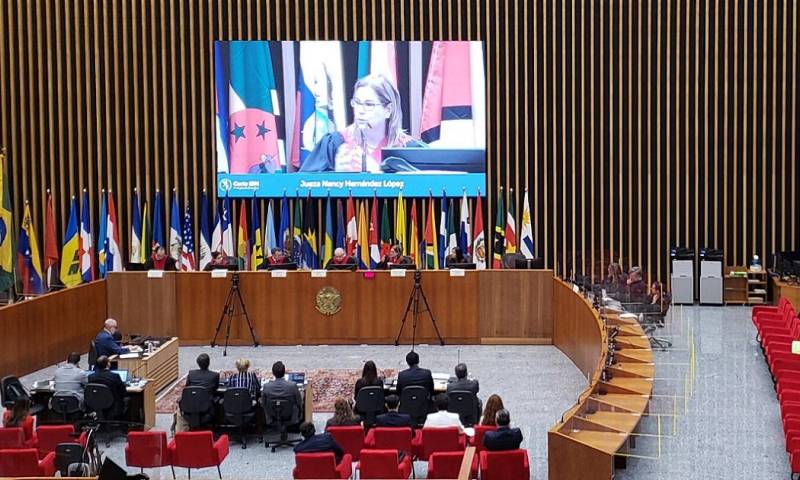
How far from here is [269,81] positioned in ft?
63.1

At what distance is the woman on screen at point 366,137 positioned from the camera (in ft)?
62.8

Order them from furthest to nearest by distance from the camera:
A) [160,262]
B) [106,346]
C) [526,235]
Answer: [526,235]
[160,262]
[106,346]

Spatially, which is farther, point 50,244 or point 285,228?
point 285,228

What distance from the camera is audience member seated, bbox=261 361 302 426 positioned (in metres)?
10.1

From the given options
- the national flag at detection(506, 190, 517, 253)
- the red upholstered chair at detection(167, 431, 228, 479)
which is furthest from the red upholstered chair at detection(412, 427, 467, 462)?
the national flag at detection(506, 190, 517, 253)

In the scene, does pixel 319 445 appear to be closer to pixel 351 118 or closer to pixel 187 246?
pixel 187 246

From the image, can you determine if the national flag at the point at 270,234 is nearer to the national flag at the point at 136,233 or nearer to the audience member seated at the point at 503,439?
the national flag at the point at 136,233

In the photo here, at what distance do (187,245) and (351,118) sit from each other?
4.01m

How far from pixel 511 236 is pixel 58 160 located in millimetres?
9213

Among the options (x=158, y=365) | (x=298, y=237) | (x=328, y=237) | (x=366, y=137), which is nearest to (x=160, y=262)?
(x=298, y=237)

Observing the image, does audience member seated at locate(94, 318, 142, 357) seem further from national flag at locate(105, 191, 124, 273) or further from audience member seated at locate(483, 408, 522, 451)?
national flag at locate(105, 191, 124, 273)

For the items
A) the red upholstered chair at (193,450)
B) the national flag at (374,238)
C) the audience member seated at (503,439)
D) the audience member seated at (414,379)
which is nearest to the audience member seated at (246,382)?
the audience member seated at (414,379)

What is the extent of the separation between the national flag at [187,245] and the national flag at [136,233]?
0.81 metres

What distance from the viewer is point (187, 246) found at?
19.0 m
